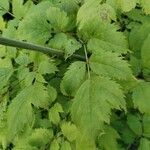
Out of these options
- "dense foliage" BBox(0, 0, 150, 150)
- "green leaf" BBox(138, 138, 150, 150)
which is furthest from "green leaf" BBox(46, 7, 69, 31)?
"green leaf" BBox(138, 138, 150, 150)

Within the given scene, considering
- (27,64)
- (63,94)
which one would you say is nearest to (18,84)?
(27,64)

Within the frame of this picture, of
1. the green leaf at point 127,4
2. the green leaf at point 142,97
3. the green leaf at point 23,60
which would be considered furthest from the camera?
the green leaf at point 23,60

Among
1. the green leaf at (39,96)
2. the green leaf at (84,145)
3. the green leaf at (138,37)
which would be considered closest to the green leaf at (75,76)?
the green leaf at (39,96)

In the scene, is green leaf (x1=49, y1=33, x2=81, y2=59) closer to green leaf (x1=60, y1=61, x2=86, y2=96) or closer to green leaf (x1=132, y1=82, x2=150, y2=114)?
green leaf (x1=60, y1=61, x2=86, y2=96)

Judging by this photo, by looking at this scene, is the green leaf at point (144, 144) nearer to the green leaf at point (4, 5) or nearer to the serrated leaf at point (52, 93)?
the serrated leaf at point (52, 93)

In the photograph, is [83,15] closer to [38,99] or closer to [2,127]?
[38,99]

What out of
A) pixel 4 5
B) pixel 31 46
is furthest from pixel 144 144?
pixel 4 5

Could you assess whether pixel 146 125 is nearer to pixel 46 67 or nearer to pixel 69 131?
pixel 69 131
